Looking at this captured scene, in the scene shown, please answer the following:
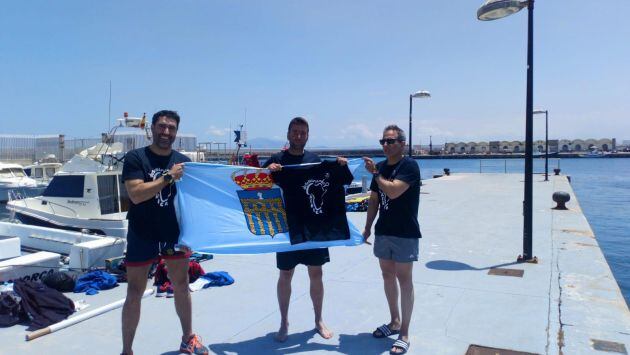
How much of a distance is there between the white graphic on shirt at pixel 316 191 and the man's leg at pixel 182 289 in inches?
52.6

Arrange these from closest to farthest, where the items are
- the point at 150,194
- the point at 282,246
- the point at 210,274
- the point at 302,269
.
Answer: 1. the point at 150,194
2. the point at 282,246
3. the point at 210,274
4. the point at 302,269

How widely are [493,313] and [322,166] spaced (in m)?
2.56

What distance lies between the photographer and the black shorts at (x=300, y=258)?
459 cm

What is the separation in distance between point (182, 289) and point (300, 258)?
1.13 metres

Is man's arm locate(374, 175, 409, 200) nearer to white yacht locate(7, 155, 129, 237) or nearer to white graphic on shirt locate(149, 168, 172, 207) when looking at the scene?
white graphic on shirt locate(149, 168, 172, 207)

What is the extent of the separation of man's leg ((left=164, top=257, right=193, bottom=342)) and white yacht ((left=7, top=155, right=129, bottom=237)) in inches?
308

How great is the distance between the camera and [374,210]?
487cm

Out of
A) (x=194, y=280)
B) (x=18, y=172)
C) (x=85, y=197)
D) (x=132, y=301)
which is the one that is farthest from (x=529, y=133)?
(x=18, y=172)

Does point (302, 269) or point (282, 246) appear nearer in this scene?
point (282, 246)

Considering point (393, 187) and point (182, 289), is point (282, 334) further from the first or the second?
point (393, 187)

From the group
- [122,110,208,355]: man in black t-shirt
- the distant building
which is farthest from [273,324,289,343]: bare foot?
the distant building

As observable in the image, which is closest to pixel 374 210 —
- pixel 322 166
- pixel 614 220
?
pixel 322 166

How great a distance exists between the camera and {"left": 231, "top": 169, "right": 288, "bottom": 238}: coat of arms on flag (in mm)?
4797

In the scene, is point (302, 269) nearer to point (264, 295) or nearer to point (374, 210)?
point (264, 295)
